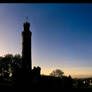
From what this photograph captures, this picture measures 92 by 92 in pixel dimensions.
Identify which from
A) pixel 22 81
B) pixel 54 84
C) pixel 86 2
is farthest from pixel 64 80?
pixel 86 2

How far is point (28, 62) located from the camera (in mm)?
38812

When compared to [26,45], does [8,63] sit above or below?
below

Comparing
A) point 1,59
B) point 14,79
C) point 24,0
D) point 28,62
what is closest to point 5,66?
point 1,59

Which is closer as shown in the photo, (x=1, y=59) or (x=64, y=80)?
(x=64, y=80)

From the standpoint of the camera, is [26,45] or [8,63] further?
[8,63]

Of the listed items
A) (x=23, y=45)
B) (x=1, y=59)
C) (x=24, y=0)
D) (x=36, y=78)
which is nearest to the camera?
(x=24, y=0)

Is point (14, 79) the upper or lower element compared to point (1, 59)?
lower

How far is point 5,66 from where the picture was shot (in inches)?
2362

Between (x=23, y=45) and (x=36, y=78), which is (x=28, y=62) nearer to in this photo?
(x=23, y=45)

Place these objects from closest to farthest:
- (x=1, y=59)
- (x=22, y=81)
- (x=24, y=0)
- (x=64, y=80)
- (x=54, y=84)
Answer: (x=24, y=0) < (x=22, y=81) < (x=54, y=84) < (x=64, y=80) < (x=1, y=59)

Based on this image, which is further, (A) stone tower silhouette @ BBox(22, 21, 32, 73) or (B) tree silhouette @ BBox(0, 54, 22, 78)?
(B) tree silhouette @ BBox(0, 54, 22, 78)

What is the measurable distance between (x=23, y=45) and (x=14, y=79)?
528 inches

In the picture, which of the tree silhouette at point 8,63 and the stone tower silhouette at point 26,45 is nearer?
the stone tower silhouette at point 26,45

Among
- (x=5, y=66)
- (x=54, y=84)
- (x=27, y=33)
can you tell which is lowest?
(x=54, y=84)
